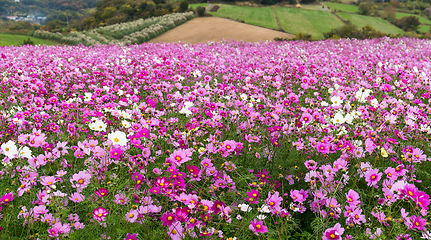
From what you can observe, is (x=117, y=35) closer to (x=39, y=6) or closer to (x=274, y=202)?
(x=274, y=202)

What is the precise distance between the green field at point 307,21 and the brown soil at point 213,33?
17.7 feet

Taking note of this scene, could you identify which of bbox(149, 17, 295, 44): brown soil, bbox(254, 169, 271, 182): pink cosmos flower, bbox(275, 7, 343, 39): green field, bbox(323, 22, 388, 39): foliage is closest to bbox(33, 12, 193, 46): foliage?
bbox(149, 17, 295, 44): brown soil

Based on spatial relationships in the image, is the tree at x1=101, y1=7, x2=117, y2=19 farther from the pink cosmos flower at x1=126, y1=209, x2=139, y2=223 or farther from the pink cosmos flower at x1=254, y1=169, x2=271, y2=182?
the pink cosmos flower at x1=126, y1=209, x2=139, y2=223

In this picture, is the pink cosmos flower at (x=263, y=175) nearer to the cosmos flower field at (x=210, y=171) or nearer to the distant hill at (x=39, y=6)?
the cosmos flower field at (x=210, y=171)

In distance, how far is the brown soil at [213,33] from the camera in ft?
75.9

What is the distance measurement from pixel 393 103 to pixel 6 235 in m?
4.81

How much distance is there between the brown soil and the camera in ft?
75.9

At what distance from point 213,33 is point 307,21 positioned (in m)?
18.0

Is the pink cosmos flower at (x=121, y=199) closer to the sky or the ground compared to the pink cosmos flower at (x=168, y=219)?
closer to the ground

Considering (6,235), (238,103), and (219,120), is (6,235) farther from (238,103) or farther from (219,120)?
(238,103)

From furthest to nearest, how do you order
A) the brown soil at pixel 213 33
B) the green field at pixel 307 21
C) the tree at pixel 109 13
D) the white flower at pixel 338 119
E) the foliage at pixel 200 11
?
the tree at pixel 109 13 → the foliage at pixel 200 11 → the green field at pixel 307 21 → the brown soil at pixel 213 33 → the white flower at pixel 338 119

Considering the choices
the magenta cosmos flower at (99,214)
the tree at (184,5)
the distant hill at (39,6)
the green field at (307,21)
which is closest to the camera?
the magenta cosmos flower at (99,214)

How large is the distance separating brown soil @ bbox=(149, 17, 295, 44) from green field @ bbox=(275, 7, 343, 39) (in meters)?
5.38

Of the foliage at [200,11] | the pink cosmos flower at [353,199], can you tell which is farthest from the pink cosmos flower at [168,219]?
the foliage at [200,11]
